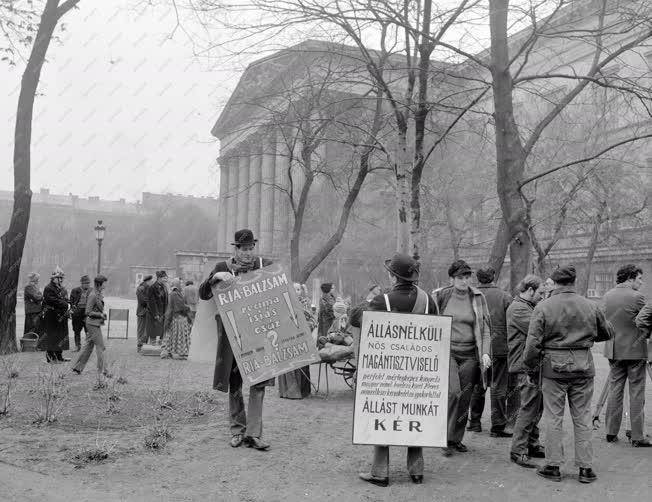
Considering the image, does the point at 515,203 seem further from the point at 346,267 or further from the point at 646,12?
the point at 346,267

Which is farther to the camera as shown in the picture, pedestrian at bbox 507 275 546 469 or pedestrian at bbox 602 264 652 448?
pedestrian at bbox 602 264 652 448

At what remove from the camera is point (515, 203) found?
35.0ft

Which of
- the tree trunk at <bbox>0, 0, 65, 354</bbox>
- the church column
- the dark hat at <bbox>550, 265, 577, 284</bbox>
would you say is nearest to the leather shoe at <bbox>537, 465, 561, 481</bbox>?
the dark hat at <bbox>550, 265, 577, 284</bbox>

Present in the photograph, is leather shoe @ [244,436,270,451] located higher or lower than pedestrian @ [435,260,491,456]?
lower

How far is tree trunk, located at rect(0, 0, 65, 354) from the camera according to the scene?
16359 millimetres

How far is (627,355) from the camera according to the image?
7.98 metres

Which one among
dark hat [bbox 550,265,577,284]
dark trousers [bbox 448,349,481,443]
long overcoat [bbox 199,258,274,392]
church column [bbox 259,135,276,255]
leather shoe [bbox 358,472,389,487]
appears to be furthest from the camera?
church column [bbox 259,135,276,255]

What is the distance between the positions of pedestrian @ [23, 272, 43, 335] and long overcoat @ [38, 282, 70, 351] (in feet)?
5.10

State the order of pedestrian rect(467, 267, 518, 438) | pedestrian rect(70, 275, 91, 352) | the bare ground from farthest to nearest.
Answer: pedestrian rect(70, 275, 91, 352) → pedestrian rect(467, 267, 518, 438) → the bare ground

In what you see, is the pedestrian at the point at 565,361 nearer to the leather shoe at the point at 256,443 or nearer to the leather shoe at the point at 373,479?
the leather shoe at the point at 373,479

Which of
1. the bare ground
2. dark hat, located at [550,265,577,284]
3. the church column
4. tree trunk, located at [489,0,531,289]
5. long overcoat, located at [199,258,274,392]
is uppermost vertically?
the church column

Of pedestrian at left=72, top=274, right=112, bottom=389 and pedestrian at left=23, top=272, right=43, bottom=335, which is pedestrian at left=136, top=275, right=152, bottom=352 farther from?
pedestrian at left=72, top=274, right=112, bottom=389

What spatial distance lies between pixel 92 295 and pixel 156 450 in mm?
5500

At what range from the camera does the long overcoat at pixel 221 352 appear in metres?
6.98
